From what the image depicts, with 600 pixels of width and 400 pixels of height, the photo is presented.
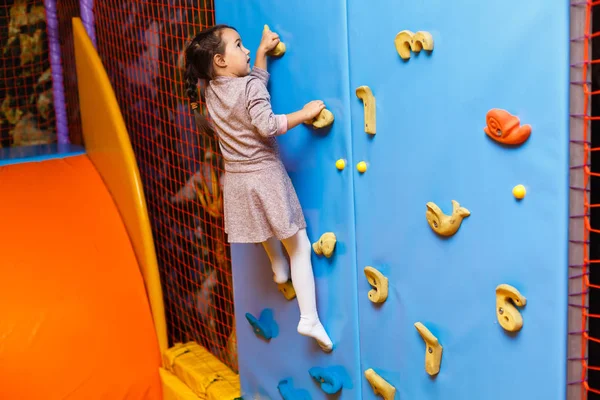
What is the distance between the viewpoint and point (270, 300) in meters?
1.78

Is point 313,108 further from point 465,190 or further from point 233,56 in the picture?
point 465,190

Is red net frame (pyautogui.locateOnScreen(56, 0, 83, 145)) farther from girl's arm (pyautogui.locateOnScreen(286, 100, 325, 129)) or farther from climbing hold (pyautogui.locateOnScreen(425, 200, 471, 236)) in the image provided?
climbing hold (pyautogui.locateOnScreen(425, 200, 471, 236))

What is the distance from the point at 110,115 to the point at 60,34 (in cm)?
69

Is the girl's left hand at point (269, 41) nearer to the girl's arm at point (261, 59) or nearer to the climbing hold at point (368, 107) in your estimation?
the girl's arm at point (261, 59)

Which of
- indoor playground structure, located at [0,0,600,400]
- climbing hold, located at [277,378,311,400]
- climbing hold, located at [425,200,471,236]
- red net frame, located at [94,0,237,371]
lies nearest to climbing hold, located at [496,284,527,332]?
indoor playground structure, located at [0,0,600,400]

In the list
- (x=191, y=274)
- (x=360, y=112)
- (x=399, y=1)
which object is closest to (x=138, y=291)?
(x=191, y=274)

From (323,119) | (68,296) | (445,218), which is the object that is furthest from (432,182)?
(68,296)

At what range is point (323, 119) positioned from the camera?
145 cm

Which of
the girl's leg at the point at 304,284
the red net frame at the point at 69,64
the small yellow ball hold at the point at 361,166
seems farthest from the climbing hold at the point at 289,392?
the red net frame at the point at 69,64

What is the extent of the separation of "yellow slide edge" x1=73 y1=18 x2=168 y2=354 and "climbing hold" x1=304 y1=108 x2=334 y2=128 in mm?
1093

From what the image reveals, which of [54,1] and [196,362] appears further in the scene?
[54,1]

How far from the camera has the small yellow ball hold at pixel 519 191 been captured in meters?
1.07

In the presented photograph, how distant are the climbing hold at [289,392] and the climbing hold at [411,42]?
2.90 feet

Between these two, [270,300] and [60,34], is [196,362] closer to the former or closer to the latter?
[270,300]
